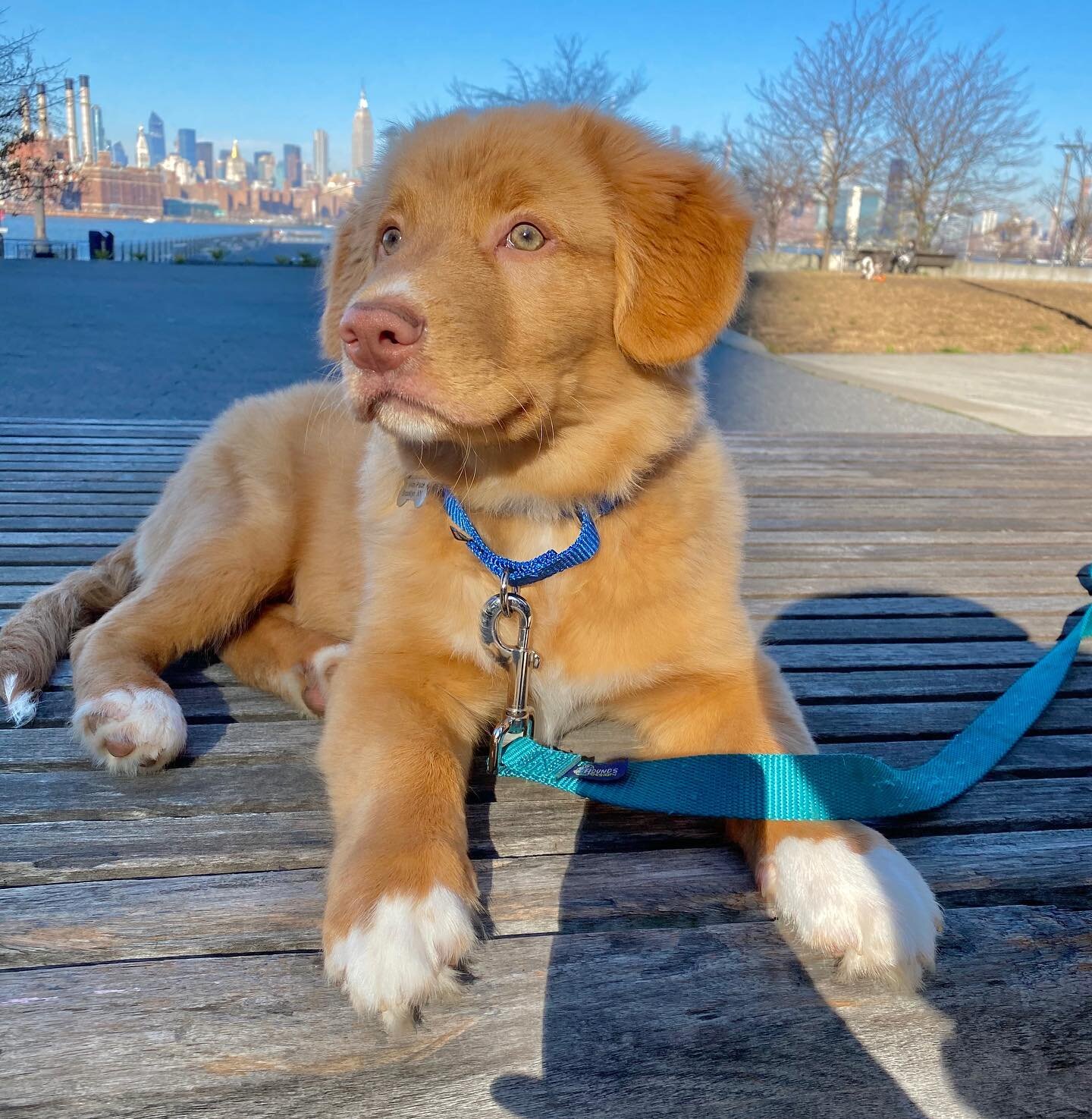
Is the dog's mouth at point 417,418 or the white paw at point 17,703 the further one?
the white paw at point 17,703

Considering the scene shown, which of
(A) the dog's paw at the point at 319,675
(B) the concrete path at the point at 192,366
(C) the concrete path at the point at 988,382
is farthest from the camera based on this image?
(C) the concrete path at the point at 988,382

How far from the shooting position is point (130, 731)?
2223 millimetres

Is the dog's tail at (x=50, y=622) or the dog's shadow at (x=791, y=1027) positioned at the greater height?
the dog's tail at (x=50, y=622)

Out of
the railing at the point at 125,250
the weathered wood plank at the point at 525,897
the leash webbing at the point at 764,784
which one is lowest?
the weathered wood plank at the point at 525,897

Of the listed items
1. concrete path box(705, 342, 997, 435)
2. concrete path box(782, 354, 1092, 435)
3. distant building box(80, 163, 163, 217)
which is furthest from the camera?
distant building box(80, 163, 163, 217)

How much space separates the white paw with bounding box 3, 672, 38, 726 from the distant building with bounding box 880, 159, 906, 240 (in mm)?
44269

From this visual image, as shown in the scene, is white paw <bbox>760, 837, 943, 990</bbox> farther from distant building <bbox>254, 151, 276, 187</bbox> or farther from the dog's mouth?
distant building <bbox>254, 151, 276, 187</bbox>

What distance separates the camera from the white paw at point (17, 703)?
2.46 m

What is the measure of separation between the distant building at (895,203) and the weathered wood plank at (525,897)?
44.2 metres

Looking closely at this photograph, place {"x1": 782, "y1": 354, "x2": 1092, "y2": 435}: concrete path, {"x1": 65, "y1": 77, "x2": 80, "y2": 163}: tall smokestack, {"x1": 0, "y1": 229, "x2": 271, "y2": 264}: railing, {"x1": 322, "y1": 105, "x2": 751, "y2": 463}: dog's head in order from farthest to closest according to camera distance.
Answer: {"x1": 0, "y1": 229, "x2": 271, "y2": 264}: railing
{"x1": 65, "y1": 77, "x2": 80, "y2": 163}: tall smokestack
{"x1": 782, "y1": 354, "x2": 1092, "y2": 435}: concrete path
{"x1": 322, "y1": 105, "x2": 751, "y2": 463}: dog's head

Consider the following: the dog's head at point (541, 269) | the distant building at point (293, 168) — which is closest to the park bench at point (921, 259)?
the dog's head at point (541, 269)

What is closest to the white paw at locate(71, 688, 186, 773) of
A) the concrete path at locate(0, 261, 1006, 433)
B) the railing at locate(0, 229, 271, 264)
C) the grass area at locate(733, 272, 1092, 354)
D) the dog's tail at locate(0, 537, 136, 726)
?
the dog's tail at locate(0, 537, 136, 726)

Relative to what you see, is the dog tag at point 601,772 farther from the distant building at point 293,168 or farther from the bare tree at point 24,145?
the distant building at point 293,168

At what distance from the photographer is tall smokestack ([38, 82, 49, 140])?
21094mm
